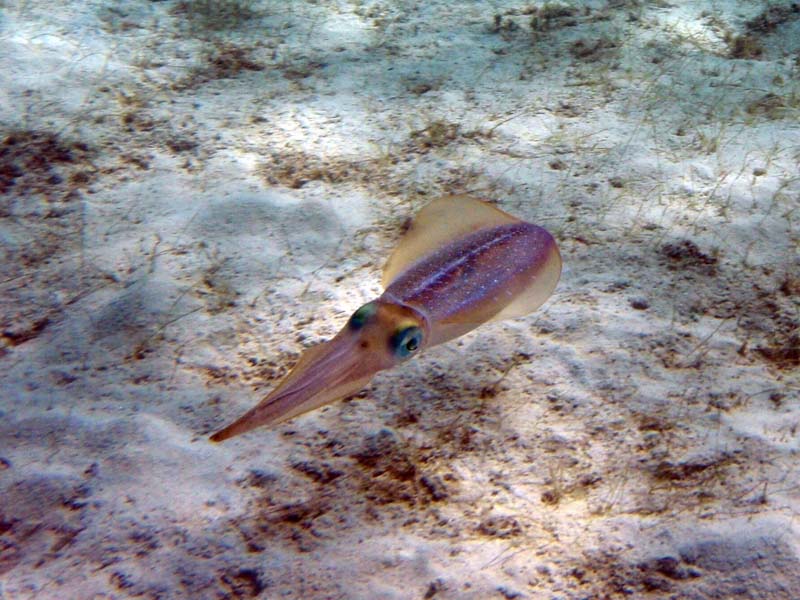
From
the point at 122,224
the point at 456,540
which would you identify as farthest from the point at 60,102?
the point at 456,540

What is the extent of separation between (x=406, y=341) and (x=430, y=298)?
22cm

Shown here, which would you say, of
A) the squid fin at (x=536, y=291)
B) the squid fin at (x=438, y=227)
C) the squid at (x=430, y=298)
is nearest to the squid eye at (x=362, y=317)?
the squid at (x=430, y=298)

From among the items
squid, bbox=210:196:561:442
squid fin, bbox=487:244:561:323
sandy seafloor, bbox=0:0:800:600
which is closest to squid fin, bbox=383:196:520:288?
squid, bbox=210:196:561:442

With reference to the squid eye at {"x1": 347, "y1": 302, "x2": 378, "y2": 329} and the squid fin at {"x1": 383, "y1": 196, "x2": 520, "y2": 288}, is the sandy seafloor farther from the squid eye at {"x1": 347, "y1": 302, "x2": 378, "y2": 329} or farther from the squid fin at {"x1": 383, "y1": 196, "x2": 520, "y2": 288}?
the squid eye at {"x1": 347, "y1": 302, "x2": 378, "y2": 329}

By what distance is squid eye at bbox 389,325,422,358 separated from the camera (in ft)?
6.82

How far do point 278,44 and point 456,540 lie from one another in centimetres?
441

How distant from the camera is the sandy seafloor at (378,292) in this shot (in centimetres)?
225

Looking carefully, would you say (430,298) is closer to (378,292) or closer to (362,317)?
(362,317)

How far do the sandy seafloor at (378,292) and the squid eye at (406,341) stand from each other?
24.7 inches

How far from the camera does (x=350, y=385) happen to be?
78.6 inches

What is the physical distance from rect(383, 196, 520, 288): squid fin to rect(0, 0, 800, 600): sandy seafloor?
0.63 meters

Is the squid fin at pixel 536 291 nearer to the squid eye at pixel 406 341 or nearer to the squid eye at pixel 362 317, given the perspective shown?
the squid eye at pixel 406 341

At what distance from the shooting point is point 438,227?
2600 mm

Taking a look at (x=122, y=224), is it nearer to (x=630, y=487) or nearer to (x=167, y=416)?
(x=167, y=416)
